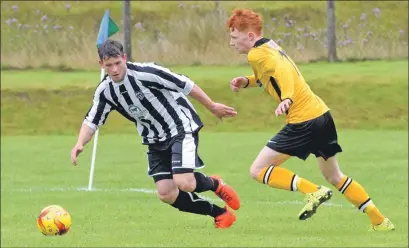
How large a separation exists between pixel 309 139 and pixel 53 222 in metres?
2.41

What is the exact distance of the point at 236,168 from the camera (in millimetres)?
16375

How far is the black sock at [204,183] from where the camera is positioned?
33.4 feet

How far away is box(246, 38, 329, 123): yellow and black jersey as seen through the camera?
30.5 feet

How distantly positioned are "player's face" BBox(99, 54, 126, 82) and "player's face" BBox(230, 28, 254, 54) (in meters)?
1.03

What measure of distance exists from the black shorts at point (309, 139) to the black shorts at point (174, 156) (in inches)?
30.1

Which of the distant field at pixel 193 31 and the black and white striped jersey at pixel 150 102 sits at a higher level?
the black and white striped jersey at pixel 150 102

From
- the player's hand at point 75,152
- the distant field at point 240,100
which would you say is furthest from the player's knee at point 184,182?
the distant field at point 240,100

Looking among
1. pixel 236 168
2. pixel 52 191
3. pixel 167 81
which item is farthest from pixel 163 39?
pixel 167 81

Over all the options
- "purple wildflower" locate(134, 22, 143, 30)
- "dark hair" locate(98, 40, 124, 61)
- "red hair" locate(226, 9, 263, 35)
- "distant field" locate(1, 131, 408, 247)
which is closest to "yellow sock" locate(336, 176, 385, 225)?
"distant field" locate(1, 131, 408, 247)

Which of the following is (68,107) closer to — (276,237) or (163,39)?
(163,39)

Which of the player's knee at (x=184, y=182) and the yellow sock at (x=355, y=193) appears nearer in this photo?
the player's knee at (x=184, y=182)

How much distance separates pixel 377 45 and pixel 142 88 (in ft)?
65.3

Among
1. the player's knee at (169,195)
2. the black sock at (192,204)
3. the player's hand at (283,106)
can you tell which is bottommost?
the black sock at (192,204)

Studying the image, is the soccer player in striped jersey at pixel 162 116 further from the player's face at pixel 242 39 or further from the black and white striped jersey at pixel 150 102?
the player's face at pixel 242 39
